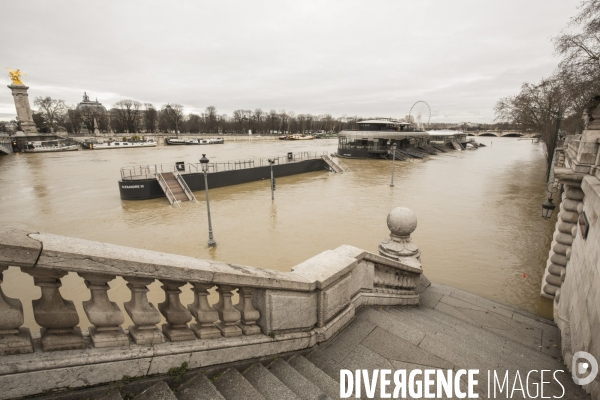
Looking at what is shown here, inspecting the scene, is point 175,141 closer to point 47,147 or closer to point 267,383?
point 47,147

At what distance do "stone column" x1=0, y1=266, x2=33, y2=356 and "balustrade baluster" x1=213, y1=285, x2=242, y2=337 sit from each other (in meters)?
1.39

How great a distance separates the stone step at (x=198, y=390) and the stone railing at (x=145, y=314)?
0.15 metres

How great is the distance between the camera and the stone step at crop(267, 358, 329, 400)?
111 inches

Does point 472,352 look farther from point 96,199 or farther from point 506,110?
point 506,110

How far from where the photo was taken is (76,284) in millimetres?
10000

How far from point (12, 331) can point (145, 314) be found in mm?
785

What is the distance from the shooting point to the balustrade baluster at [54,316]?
1985mm

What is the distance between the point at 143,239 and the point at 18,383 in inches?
561

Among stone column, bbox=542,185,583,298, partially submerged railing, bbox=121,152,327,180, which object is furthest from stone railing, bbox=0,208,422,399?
partially submerged railing, bbox=121,152,327,180

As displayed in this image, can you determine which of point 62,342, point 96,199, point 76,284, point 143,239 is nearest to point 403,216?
point 62,342

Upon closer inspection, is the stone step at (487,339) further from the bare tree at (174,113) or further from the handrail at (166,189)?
the bare tree at (174,113)

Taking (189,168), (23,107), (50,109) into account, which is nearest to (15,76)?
(23,107)

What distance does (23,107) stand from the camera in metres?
77.0

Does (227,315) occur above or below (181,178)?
above
